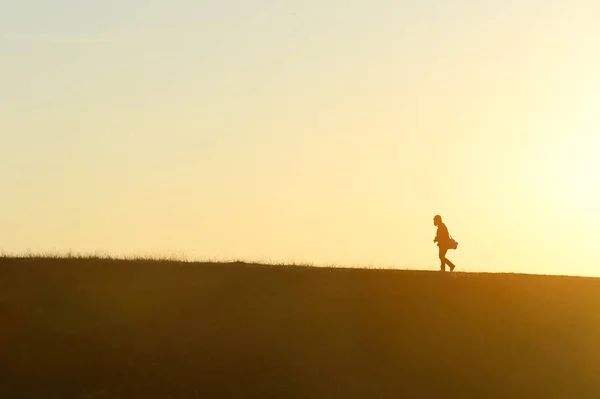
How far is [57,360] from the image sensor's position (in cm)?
2278

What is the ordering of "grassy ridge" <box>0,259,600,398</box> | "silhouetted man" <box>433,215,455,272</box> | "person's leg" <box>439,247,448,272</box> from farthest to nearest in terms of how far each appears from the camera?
"person's leg" <box>439,247,448,272</box>, "silhouetted man" <box>433,215,455,272</box>, "grassy ridge" <box>0,259,600,398</box>

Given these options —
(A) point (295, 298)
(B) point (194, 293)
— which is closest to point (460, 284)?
(A) point (295, 298)

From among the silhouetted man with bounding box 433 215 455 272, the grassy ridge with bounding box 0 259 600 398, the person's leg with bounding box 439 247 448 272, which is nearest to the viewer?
the grassy ridge with bounding box 0 259 600 398

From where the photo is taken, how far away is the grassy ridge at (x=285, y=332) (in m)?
22.4

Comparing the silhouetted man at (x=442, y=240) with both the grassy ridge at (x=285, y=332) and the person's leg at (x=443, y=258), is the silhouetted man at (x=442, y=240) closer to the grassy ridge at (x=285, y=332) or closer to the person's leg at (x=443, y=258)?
the person's leg at (x=443, y=258)

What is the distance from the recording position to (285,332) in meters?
24.5

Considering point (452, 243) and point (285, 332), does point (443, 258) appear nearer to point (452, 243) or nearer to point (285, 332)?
point (452, 243)

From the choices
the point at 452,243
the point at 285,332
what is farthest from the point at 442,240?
the point at 285,332

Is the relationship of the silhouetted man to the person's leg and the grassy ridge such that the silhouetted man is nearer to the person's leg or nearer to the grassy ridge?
the person's leg

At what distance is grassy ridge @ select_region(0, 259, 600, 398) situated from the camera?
22391 millimetres

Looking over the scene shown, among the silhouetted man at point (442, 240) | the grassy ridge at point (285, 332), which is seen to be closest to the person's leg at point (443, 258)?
the silhouetted man at point (442, 240)

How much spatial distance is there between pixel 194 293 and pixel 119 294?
1.71m

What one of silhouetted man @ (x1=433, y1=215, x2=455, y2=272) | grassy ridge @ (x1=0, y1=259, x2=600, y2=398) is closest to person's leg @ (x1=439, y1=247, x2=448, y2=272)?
silhouetted man @ (x1=433, y1=215, x2=455, y2=272)

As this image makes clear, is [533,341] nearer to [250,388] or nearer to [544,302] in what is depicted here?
[544,302]
